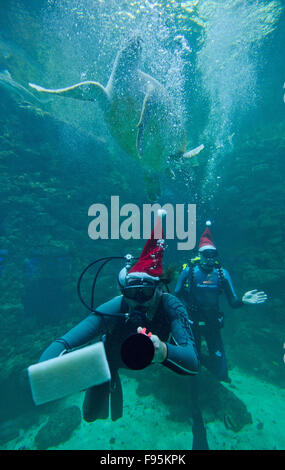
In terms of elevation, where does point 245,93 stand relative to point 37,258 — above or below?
above

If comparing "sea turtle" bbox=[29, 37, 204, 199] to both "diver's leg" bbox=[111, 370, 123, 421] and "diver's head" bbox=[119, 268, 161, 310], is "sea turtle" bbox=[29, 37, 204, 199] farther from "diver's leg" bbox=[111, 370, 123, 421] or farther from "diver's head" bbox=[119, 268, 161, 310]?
"diver's leg" bbox=[111, 370, 123, 421]

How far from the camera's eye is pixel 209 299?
5.22m

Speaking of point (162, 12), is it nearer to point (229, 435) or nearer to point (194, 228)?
point (194, 228)

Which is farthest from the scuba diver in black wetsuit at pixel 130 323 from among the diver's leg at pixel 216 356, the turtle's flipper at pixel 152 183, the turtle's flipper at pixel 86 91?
the turtle's flipper at pixel 152 183

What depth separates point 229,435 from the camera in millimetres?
4410

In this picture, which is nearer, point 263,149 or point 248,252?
point 248,252

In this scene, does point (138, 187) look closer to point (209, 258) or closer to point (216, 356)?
point (209, 258)

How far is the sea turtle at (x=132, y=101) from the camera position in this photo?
4.96 m

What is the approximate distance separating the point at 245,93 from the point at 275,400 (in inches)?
622

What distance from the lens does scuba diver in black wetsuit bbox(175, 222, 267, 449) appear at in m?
5.00

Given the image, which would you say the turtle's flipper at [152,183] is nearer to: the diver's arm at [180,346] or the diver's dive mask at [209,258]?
the diver's dive mask at [209,258]

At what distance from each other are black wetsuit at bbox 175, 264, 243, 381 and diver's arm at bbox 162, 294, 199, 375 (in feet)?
10.3

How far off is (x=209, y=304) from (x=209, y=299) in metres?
0.13
